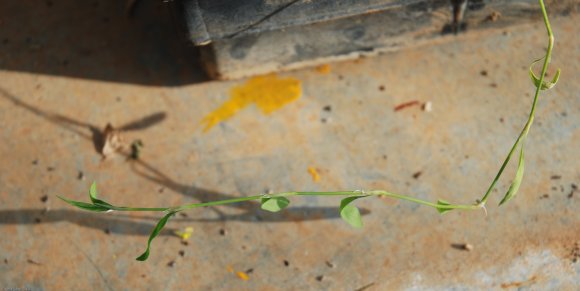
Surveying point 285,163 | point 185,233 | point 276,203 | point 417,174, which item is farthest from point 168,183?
point 417,174

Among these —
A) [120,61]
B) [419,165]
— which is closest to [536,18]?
[419,165]

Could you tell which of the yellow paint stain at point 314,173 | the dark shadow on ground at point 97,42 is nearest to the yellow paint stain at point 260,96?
the dark shadow on ground at point 97,42

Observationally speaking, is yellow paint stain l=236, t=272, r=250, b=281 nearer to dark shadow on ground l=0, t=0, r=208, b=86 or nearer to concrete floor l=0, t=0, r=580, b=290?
concrete floor l=0, t=0, r=580, b=290

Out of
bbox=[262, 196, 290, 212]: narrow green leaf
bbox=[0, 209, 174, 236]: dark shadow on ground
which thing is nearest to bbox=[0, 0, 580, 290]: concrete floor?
bbox=[0, 209, 174, 236]: dark shadow on ground

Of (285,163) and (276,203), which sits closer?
(276,203)

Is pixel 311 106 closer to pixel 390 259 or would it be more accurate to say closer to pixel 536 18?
pixel 390 259

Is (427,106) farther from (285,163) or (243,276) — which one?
(243,276)
